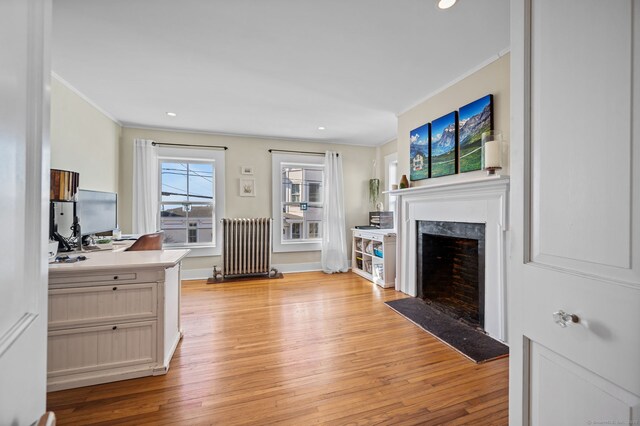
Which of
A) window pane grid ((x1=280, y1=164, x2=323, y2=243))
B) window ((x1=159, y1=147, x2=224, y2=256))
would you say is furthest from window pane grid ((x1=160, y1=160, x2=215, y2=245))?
window pane grid ((x1=280, y1=164, x2=323, y2=243))

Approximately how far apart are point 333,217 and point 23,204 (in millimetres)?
4390

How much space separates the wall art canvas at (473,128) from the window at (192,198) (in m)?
3.58

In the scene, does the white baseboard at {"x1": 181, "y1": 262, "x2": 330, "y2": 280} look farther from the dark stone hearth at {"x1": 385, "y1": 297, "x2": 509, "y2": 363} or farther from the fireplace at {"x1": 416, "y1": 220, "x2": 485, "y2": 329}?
the fireplace at {"x1": 416, "y1": 220, "x2": 485, "y2": 329}

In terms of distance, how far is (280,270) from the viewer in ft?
15.8

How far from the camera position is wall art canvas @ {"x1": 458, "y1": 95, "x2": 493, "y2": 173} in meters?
2.41

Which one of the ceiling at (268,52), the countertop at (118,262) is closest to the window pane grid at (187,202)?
the ceiling at (268,52)

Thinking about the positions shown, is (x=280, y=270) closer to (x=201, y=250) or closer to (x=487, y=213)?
(x=201, y=250)

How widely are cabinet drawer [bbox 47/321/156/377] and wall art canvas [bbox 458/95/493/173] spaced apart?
2996 mm

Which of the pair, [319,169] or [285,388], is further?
[319,169]

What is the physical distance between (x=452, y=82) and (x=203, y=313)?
3.62 m

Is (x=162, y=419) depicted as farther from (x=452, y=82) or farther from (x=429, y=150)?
(x=452, y=82)

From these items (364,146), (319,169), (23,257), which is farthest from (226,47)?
(364,146)

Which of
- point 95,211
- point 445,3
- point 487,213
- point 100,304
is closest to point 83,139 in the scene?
point 95,211

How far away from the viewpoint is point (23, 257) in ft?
1.94
